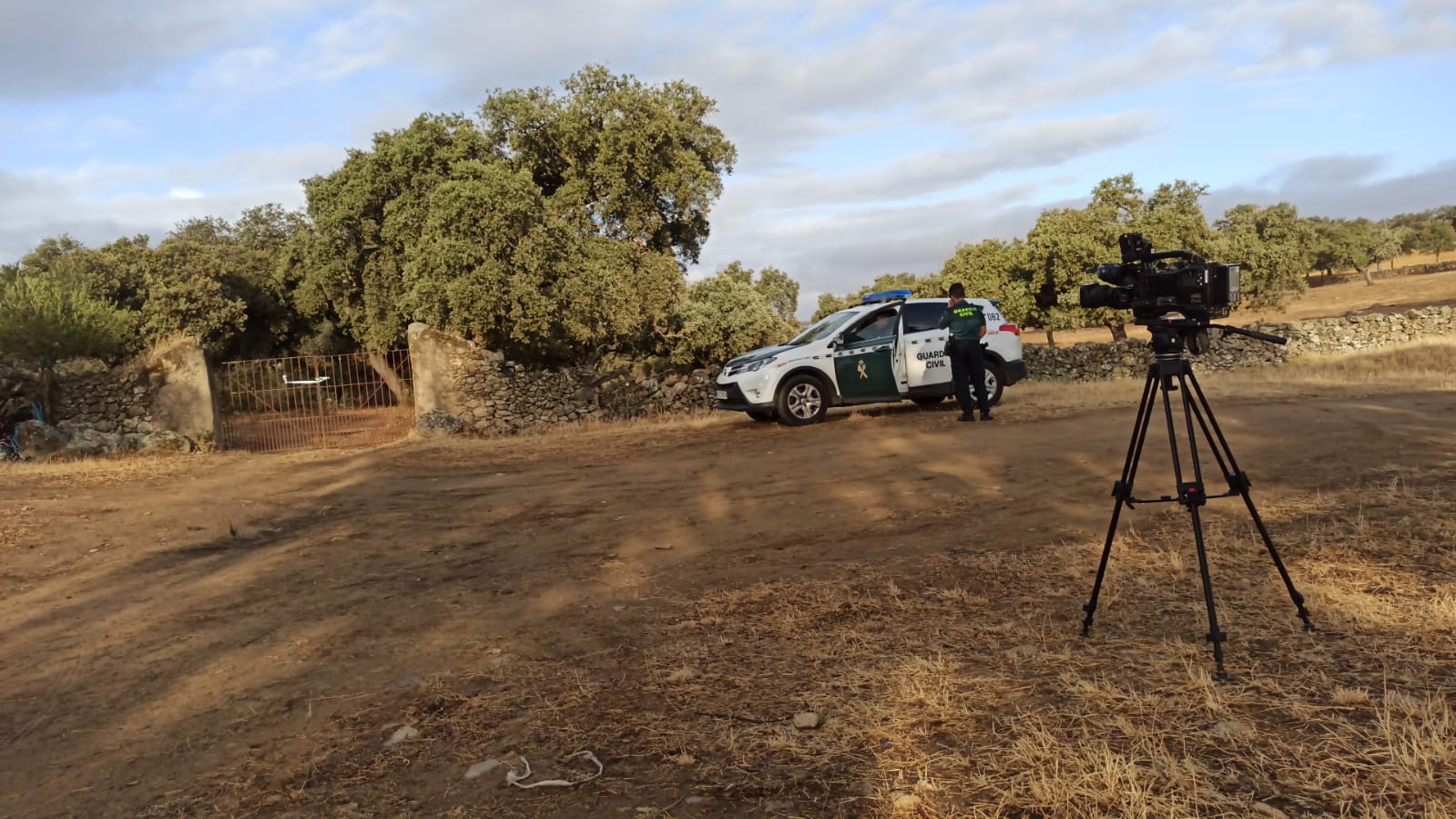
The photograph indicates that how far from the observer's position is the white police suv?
12945mm

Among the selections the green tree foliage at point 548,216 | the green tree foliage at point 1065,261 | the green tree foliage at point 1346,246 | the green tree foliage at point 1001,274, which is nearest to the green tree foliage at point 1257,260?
the green tree foliage at point 1065,261

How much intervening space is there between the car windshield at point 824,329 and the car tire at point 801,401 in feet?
1.82

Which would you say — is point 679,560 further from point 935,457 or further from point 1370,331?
point 1370,331

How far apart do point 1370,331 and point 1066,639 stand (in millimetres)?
26769

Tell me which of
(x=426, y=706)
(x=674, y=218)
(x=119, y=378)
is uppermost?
(x=674, y=218)

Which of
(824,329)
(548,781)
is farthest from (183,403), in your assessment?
(548,781)

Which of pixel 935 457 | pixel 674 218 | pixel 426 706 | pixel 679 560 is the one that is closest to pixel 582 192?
pixel 674 218

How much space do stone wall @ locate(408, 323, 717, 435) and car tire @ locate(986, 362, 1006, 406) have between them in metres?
6.53

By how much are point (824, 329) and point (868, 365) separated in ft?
2.84

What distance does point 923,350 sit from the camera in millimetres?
12945

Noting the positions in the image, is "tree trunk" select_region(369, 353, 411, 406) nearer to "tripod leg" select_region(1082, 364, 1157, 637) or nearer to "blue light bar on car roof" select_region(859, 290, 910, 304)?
"blue light bar on car roof" select_region(859, 290, 910, 304)

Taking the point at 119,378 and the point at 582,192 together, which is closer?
the point at 119,378

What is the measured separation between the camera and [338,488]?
10242mm

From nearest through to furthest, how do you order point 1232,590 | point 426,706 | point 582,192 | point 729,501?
point 426,706, point 1232,590, point 729,501, point 582,192
